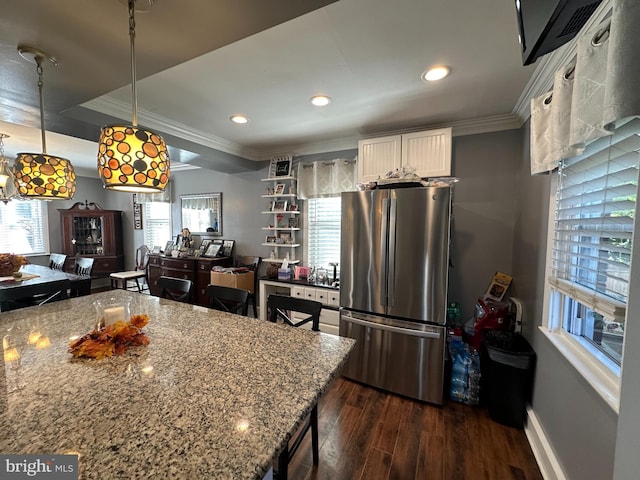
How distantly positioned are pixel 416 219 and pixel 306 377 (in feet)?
5.09

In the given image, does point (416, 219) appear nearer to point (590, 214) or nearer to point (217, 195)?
point (590, 214)

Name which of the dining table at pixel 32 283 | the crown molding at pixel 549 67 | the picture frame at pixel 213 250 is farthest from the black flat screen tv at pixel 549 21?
the picture frame at pixel 213 250

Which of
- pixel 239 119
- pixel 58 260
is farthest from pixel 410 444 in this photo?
pixel 58 260

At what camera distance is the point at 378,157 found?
2.75m

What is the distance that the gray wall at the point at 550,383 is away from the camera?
43.7 inches

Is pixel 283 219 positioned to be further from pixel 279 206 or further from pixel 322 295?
pixel 322 295

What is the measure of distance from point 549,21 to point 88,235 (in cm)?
705

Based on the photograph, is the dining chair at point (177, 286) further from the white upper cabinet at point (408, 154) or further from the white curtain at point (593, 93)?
the white curtain at point (593, 93)

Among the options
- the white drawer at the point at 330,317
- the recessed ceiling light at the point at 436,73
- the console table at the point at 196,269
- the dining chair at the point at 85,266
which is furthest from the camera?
the console table at the point at 196,269

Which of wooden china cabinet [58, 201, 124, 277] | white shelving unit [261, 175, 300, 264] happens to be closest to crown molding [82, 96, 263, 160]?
white shelving unit [261, 175, 300, 264]

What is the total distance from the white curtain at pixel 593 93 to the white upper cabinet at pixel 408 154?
88cm

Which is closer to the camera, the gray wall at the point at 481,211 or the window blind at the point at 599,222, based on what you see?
the window blind at the point at 599,222

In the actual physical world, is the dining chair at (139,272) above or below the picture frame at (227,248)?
below

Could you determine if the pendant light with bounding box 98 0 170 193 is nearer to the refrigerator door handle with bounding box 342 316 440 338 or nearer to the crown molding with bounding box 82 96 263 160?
the crown molding with bounding box 82 96 263 160
